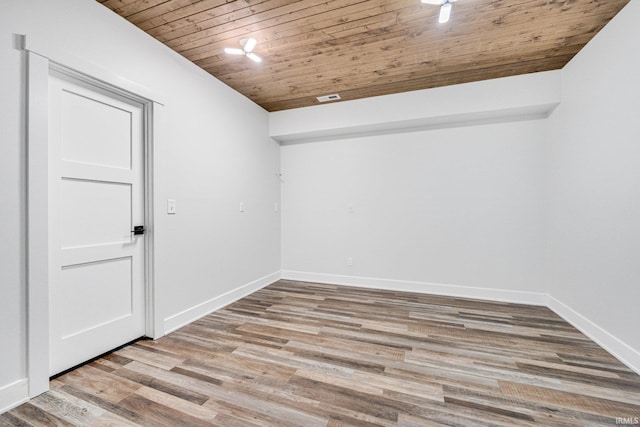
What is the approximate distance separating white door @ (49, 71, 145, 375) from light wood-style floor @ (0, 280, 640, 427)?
256 millimetres

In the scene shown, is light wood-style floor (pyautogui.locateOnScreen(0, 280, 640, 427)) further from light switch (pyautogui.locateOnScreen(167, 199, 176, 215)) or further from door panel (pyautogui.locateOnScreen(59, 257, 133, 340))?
light switch (pyautogui.locateOnScreen(167, 199, 176, 215))

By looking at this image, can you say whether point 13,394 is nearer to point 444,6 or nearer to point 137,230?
point 137,230

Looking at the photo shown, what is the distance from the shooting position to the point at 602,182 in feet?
7.58

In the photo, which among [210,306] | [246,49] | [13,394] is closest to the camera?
[13,394]

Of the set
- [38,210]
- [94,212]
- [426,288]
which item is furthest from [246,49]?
[426,288]

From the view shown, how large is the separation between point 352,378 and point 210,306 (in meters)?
1.88

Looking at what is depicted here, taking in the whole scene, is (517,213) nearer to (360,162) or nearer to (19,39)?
(360,162)

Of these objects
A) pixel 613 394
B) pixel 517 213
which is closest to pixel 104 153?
pixel 613 394

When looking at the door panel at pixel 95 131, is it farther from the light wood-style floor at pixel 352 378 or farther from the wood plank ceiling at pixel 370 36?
the light wood-style floor at pixel 352 378

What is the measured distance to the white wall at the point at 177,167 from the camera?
1558 mm

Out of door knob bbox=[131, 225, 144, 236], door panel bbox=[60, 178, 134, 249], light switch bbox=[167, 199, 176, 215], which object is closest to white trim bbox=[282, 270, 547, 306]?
light switch bbox=[167, 199, 176, 215]

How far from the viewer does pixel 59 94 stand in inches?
73.4

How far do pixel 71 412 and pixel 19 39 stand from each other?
219 centimetres

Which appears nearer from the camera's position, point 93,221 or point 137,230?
point 93,221
